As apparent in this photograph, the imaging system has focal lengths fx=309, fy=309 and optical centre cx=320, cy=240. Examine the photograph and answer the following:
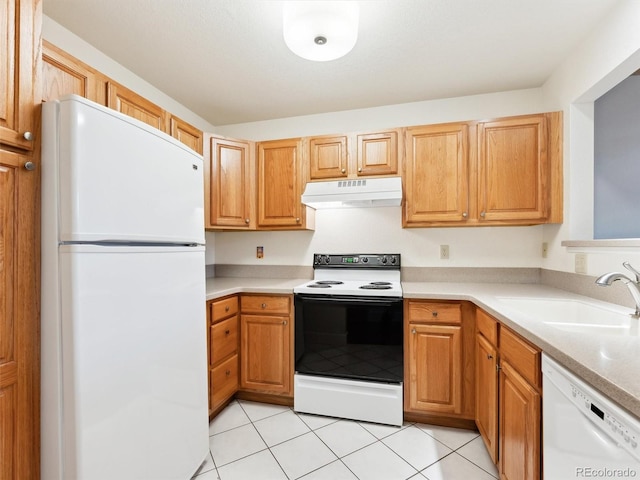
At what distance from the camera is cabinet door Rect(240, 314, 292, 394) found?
2.25 metres

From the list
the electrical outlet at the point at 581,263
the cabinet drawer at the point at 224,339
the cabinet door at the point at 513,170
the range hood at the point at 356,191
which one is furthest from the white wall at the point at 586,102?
the cabinet drawer at the point at 224,339

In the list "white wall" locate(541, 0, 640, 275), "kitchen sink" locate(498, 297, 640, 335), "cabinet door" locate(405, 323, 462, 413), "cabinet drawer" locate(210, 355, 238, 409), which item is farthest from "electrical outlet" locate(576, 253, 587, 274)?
"cabinet drawer" locate(210, 355, 238, 409)

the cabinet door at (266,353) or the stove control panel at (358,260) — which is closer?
the cabinet door at (266,353)

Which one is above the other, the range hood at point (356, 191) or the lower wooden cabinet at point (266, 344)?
the range hood at point (356, 191)

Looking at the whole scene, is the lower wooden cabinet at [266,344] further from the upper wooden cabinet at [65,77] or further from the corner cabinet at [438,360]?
the upper wooden cabinet at [65,77]

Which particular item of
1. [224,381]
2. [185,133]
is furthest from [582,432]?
[185,133]

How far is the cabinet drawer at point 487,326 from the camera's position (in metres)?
1.54

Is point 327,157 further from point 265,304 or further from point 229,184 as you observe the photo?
point 265,304

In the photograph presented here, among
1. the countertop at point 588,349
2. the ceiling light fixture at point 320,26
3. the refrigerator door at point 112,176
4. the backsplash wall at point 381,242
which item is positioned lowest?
the countertop at point 588,349

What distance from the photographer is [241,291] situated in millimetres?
2314

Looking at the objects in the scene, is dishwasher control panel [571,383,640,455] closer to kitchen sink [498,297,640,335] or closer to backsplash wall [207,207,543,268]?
kitchen sink [498,297,640,335]

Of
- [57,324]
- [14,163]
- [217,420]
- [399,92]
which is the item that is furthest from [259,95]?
[217,420]

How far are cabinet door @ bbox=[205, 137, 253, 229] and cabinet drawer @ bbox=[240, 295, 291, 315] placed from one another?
630 millimetres

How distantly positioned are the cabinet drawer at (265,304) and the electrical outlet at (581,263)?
184 cm
